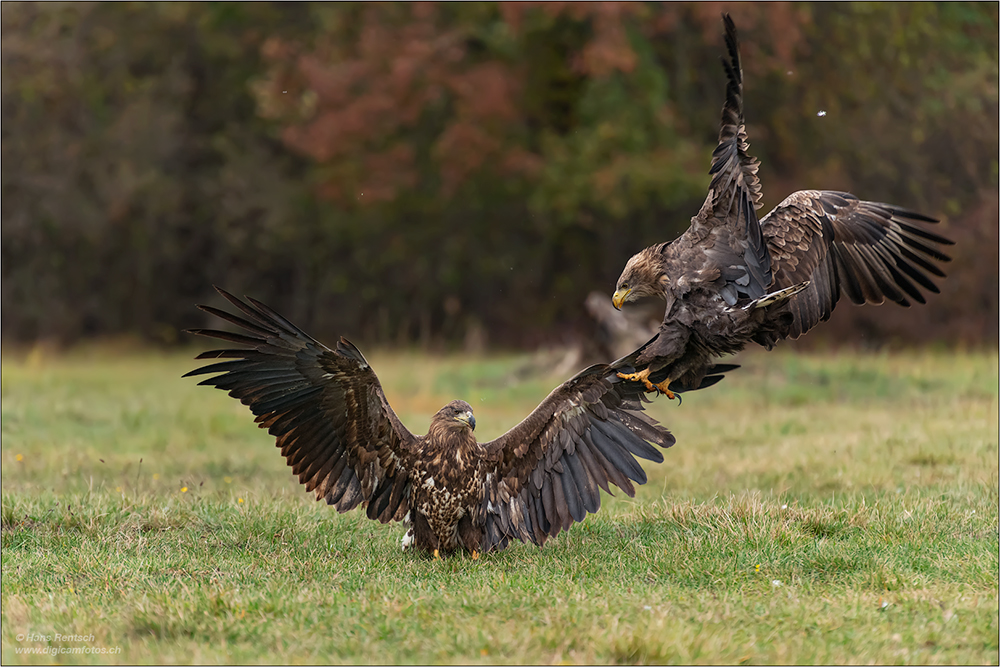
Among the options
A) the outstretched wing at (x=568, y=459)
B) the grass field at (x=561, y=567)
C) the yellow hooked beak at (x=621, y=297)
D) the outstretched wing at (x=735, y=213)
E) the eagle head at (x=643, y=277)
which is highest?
the outstretched wing at (x=735, y=213)

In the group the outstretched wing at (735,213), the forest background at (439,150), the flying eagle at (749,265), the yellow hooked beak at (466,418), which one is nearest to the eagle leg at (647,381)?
the flying eagle at (749,265)

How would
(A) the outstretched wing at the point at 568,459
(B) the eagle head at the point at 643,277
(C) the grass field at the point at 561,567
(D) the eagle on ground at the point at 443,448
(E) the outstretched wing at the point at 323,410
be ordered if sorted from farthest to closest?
(B) the eagle head at the point at 643,277 → (A) the outstretched wing at the point at 568,459 → (D) the eagle on ground at the point at 443,448 → (E) the outstretched wing at the point at 323,410 → (C) the grass field at the point at 561,567

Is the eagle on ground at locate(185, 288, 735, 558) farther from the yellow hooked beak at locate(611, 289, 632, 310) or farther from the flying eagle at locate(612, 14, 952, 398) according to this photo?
the yellow hooked beak at locate(611, 289, 632, 310)

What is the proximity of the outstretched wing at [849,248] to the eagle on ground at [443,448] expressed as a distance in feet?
3.25

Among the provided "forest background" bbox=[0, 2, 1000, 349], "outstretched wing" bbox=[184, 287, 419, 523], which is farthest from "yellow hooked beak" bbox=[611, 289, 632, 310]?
"forest background" bbox=[0, 2, 1000, 349]

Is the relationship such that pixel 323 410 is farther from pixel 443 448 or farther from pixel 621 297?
pixel 621 297

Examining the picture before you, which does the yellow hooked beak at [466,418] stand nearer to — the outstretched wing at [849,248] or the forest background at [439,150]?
the outstretched wing at [849,248]

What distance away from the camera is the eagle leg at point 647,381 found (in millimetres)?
5680

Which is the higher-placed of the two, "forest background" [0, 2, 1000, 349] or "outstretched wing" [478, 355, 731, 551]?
"forest background" [0, 2, 1000, 349]

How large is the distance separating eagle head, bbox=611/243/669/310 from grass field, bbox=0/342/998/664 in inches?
49.9

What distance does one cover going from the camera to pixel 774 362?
560 inches

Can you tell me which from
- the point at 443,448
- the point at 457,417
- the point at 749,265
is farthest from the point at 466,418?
the point at 749,265

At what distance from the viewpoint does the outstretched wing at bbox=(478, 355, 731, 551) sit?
223 inches

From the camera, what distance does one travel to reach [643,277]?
6.38m
